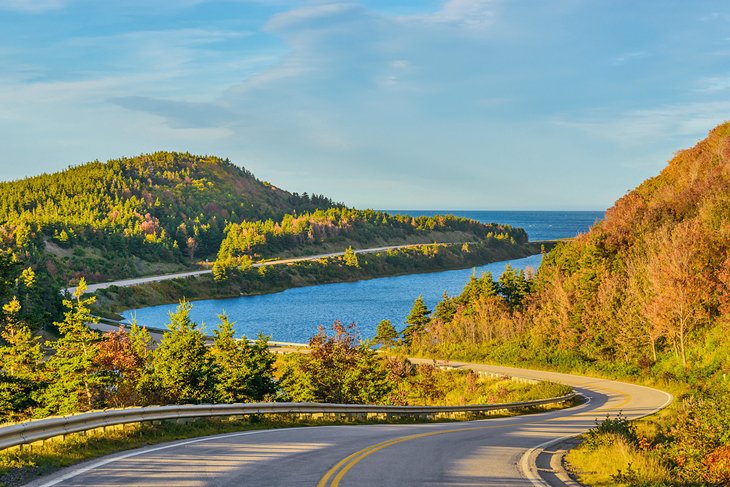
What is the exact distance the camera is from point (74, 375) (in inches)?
1249

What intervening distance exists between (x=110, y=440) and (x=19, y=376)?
17.4m

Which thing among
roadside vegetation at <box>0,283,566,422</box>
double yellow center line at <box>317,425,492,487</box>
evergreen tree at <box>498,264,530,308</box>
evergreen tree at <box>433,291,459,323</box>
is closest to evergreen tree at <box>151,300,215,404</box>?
roadside vegetation at <box>0,283,566,422</box>

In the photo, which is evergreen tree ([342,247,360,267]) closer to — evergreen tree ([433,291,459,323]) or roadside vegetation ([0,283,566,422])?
evergreen tree ([433,291,459,323])

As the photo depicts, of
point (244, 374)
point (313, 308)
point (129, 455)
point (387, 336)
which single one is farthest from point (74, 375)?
point (313, 308)

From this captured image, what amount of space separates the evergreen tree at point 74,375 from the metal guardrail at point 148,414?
11921 mm

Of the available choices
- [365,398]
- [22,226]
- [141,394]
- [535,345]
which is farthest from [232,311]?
[141,394]

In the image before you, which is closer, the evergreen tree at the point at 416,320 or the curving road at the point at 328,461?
the curving road at the point at 328,461

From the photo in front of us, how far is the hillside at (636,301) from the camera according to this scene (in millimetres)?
45969

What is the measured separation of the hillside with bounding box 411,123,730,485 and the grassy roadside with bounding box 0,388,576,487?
20.0m

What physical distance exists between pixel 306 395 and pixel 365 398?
15.1 feet

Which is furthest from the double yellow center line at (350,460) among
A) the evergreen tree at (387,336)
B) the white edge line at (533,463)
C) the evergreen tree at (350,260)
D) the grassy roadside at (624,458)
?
the evergreen tree at (350,260)

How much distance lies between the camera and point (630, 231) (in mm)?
63094

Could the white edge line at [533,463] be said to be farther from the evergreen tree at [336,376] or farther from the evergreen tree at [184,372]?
the evergreen tree at [336,376]

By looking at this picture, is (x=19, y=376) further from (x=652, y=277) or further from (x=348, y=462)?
(x=652, y=277)
